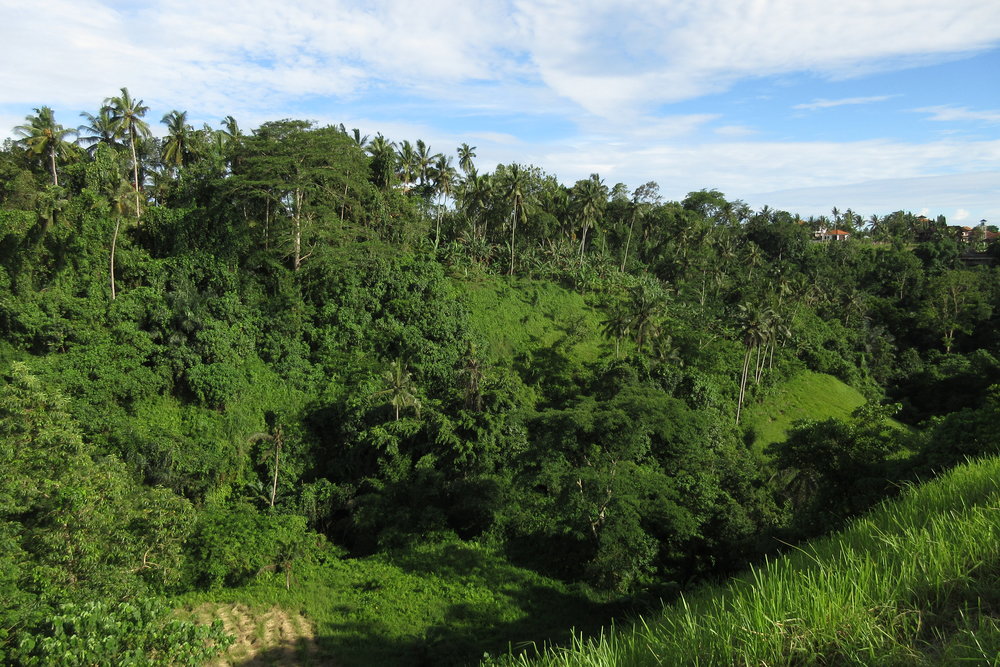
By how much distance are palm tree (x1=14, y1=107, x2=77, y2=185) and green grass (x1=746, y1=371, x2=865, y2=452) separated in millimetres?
46123

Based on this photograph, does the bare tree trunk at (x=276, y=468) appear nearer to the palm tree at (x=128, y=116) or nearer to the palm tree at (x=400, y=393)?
the palm tree at (x=400, y=393)

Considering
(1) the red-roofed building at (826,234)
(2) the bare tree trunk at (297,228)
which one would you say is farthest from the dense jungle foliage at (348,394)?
(1) the red-roofed building at (826,234)

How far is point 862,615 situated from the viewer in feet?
11.3

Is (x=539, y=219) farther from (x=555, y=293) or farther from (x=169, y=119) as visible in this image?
(x=169, y=119)

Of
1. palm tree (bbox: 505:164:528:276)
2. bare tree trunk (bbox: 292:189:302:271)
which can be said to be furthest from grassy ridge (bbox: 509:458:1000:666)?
palm tree (bbox: 505:164:528:276)

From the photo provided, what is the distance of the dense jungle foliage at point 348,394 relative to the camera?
14.7 meters

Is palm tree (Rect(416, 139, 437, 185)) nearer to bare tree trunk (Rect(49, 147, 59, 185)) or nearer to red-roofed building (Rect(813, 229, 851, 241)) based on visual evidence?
bare tree trunk (Rect(49, 147, 59, 185))

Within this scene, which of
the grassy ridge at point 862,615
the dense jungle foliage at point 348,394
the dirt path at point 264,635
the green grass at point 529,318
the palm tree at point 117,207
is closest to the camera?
the grassy ridge at point 862,615

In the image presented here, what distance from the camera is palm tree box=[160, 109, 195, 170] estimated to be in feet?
123

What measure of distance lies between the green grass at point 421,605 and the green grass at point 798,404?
20.6 meters

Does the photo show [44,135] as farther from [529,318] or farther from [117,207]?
[529,318]

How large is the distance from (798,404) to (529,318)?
2021 centimetres

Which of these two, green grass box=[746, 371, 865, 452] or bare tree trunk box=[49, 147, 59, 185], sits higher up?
bare tree trunk box=[49, 147, 59, 185]

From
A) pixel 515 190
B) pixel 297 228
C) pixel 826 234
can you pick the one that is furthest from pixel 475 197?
pixel 826 234
